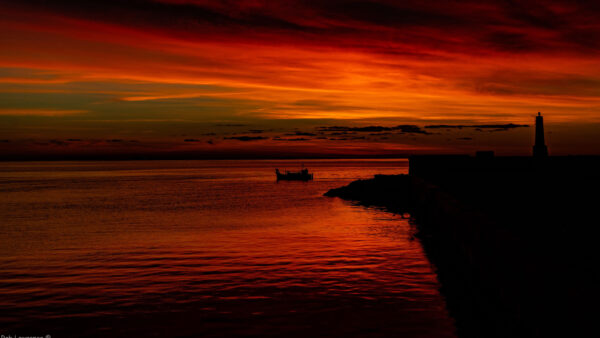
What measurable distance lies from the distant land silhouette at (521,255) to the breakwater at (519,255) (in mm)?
16

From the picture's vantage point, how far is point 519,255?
29.0 feet

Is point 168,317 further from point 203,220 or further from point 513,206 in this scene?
point 203,220

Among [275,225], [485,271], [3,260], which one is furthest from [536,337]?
[275,225]

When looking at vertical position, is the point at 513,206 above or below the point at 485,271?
above

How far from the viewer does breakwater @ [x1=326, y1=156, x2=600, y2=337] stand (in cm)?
695

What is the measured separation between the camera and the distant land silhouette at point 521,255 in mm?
6918

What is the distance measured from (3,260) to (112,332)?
514 inches

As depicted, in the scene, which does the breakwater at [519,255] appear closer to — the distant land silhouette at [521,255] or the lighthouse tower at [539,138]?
the distant land silhouette at [521,255]

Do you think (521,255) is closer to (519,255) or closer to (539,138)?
(519,255)

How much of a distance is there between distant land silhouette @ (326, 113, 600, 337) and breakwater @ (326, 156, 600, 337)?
0.05ft

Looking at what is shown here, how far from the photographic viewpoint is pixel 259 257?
68.7 feet

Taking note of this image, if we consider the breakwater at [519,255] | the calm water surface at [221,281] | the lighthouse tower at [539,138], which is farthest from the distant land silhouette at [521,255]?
the lighthouse tower at [539,138]

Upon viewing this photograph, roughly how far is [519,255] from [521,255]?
0.39 ft

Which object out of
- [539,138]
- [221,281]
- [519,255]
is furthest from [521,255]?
[539,138]
